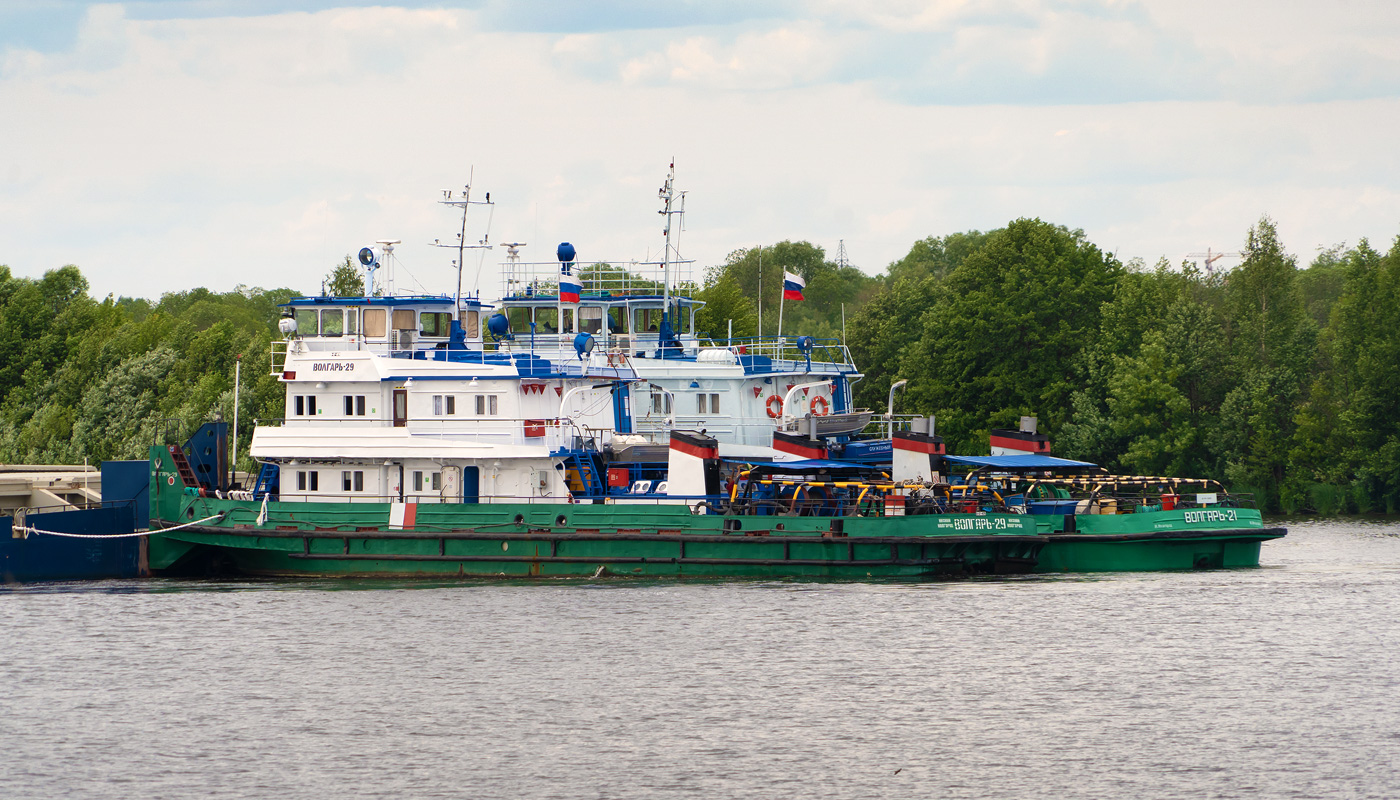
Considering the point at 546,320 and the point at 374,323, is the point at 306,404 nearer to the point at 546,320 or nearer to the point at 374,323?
the point at 374,323

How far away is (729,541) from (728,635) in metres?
5.84

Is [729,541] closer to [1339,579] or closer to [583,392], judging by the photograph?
[583,392]

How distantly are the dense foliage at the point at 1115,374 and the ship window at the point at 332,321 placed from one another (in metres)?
28.1

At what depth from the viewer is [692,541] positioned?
116 feet

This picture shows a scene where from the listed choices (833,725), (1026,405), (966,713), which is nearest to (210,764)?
(833,725)

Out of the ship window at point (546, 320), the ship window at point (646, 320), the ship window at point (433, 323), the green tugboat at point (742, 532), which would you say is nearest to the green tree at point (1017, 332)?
the ship window at point (646, 320)

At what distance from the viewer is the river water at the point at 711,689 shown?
20.9m

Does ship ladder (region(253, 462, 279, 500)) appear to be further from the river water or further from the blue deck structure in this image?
the river water

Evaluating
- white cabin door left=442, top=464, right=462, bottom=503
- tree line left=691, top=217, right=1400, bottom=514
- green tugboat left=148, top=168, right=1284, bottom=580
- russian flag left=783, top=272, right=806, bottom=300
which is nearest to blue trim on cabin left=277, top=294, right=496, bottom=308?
green tugboat left=148, top=168, right=1284, bottom=580

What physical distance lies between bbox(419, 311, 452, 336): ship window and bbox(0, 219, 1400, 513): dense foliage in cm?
2879

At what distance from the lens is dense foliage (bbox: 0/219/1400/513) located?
207 ft

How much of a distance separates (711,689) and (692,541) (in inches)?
389

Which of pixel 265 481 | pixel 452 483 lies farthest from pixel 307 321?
pixel 452 483

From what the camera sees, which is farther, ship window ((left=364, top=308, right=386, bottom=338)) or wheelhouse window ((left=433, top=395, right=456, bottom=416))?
ship window ((left=364, top=308, right=386, bottom=338))
